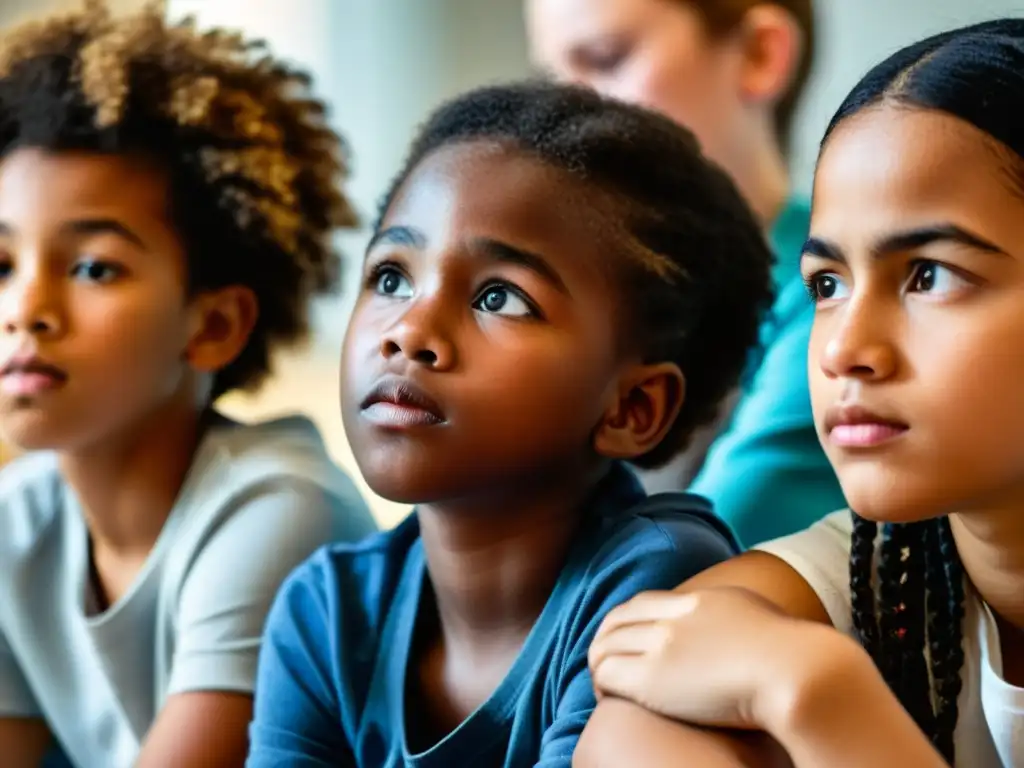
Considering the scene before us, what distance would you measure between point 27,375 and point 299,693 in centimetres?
33

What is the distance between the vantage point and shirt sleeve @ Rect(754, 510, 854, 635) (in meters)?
0.71

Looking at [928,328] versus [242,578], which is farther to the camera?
[242,578]

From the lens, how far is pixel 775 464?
1.00 metres

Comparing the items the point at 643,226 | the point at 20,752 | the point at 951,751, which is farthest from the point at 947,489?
the point at 20,752

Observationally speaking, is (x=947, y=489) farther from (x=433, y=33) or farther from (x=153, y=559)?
(x=433, y=33)

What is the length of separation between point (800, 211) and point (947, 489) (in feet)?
2.43

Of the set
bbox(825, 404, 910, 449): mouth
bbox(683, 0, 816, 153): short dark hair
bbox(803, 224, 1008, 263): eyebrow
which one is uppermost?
bbox(683, 0, 816, 153): short dark hair

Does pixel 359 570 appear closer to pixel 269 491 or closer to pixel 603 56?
pixel 269 491

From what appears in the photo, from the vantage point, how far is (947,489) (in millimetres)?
601

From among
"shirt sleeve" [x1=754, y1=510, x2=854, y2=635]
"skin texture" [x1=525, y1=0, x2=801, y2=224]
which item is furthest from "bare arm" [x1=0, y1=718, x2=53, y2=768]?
"skin texture" [x1=525, y1=0, x2=801, y2=224]

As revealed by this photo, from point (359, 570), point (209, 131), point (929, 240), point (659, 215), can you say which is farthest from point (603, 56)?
point (929, 240)

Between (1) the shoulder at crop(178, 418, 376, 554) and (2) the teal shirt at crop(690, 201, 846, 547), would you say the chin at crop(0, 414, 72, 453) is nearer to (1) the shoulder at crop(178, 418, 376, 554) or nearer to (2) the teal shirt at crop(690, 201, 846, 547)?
(1) the shoulder at crop(178, 418, 376, 554)

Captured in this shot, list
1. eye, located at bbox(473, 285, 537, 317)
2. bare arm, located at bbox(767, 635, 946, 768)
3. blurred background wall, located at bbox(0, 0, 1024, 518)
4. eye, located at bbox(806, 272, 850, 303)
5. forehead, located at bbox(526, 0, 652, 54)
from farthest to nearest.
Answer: blurred background wall, located at bbox(0, 0, 1024, 518) < forehead, located at bbox(526, 0, 652, 54) < eye, located at bbox(473, 285, 537, 317) < eye, located at bbox(806, 272, 850, 303) < bare arm, located at bbox(767, 635, 946, 768)

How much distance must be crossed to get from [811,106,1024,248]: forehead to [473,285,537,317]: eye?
7.7 inches
